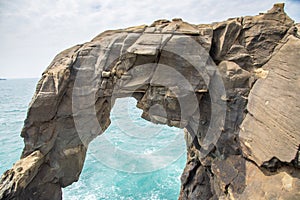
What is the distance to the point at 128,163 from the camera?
49.7 feet

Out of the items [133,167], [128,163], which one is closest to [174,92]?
[133,167]

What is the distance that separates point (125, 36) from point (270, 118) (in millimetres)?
4919

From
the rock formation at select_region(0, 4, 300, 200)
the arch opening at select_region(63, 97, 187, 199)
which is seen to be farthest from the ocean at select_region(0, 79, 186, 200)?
the rock formation at select_region(0, 4, 300, 200)

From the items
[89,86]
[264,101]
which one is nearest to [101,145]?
[89,86]

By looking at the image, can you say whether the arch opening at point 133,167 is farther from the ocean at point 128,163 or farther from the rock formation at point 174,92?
the rock formation at point 174,92

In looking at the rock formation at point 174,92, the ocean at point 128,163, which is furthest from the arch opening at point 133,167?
the rock formation at point 174,92

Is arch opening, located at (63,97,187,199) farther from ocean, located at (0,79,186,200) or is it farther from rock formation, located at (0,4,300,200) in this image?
rock formation, located at (0,4,300,200)

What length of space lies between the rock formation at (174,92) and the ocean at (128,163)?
20.2 ft

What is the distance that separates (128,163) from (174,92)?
1062 centimetres

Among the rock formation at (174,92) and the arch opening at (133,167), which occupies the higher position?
the rock formation at (174,92)

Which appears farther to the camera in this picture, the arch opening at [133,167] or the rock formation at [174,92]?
the arch opening at [133,167]

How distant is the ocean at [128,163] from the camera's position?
12.0m

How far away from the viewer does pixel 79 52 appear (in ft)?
21.3

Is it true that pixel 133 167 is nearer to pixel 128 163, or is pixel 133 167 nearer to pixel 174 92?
pixel 128 163
